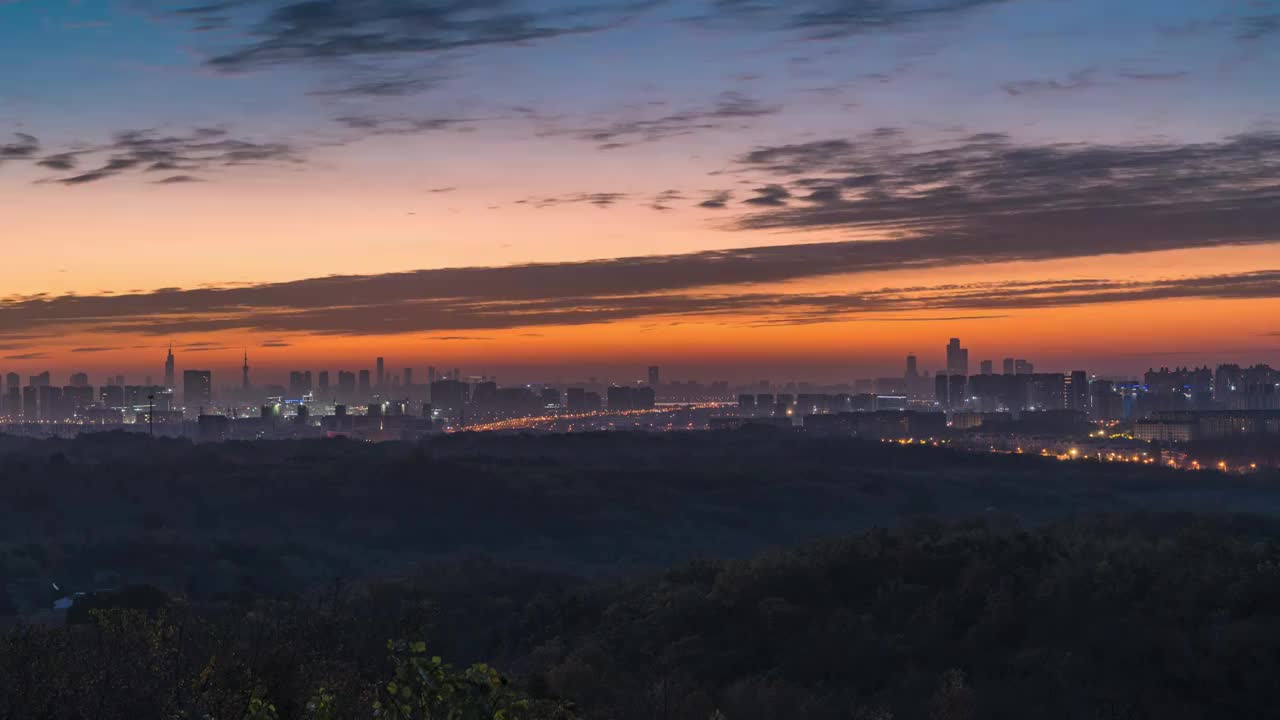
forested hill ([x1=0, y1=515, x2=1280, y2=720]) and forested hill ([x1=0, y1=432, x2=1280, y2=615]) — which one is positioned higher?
forested hill ([x1=0, y1=515, x2=1280, y2=720])

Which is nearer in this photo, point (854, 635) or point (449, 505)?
point (854, 635)

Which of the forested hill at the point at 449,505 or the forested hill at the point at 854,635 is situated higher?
the forested hill at the point at 854,635

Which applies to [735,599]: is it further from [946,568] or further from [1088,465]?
[1088,465]

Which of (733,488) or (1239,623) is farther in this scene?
(733,488)

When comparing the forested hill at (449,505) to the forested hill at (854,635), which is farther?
the forested hill at (449,505)

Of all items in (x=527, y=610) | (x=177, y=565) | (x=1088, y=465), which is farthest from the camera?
(x=1088, y=465)

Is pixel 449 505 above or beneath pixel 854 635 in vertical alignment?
beneath

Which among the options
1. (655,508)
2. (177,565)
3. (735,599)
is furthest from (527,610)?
(655,508)

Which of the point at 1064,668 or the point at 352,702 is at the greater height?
the point at 352,702

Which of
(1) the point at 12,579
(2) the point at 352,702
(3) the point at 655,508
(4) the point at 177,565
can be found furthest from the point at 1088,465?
(2) the point at 352,702

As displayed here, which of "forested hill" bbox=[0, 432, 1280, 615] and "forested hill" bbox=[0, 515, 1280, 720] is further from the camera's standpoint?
"forested hill" bbox=[0, 432, 1280, 615]

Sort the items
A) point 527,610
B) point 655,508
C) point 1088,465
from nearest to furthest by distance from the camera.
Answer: point 527,610
point 655,508
point 1088,465
